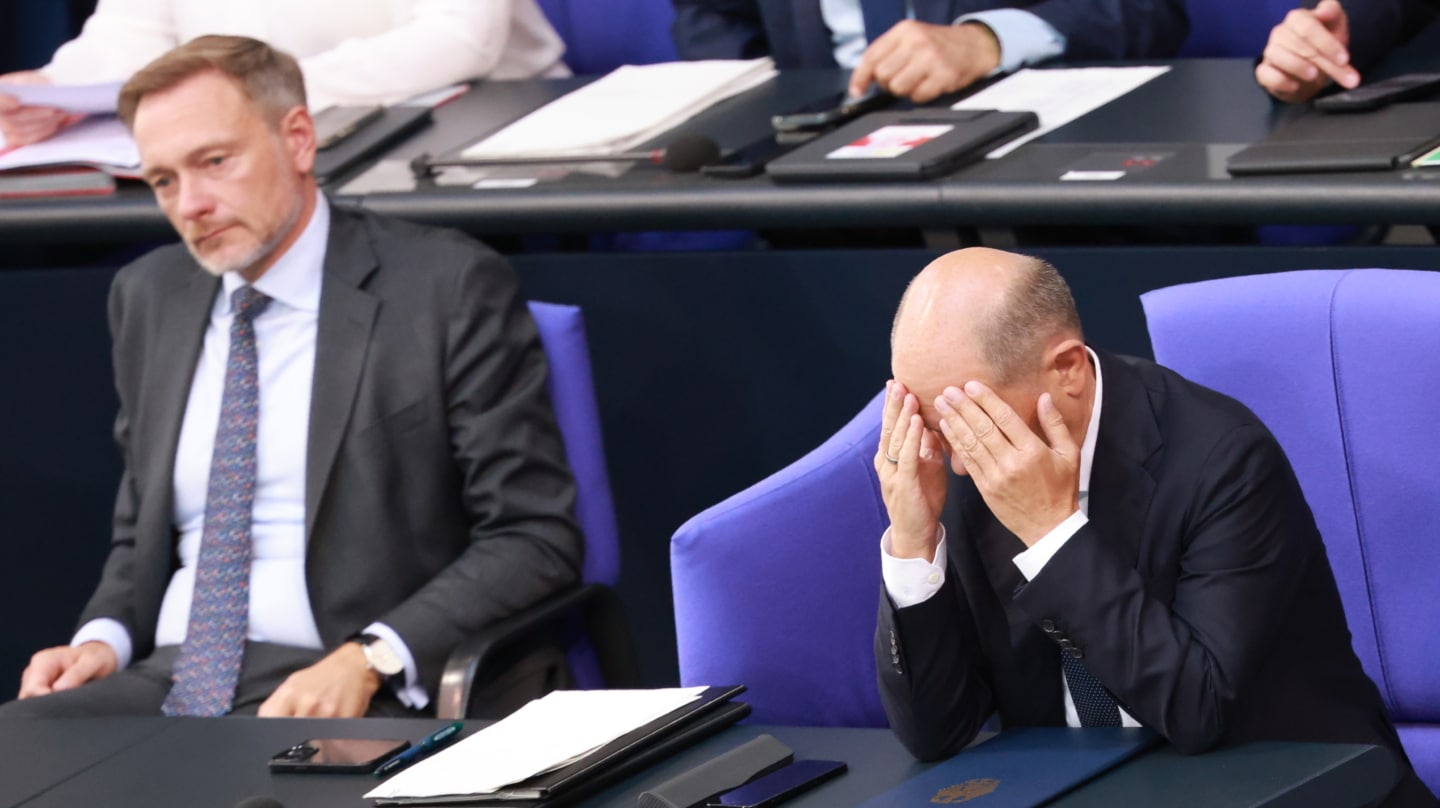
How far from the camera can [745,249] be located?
3.10 metres

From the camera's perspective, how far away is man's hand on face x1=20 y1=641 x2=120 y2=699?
8.82 feet

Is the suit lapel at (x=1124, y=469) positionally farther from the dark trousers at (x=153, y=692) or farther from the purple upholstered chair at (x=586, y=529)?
the dark trousers at (x=153, y=692)

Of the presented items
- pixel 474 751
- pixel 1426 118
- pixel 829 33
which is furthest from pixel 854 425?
pixel 829 33

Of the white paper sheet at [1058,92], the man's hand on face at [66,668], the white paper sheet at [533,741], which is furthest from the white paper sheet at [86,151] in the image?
the white paper sheet at [533,741]

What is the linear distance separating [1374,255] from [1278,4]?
1.20m

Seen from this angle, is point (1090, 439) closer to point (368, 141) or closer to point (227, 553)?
point (227, 553)

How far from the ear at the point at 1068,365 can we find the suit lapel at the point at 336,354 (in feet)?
3.74

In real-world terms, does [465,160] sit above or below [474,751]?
above

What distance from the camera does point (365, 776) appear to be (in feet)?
6.15

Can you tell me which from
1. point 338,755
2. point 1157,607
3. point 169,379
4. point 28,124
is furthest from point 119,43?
point 1157,607

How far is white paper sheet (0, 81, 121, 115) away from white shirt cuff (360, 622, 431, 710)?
123 cm

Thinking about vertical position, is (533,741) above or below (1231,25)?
below

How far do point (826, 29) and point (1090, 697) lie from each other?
1984 millimetres

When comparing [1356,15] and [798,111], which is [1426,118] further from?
[798,111]
